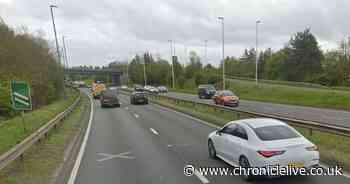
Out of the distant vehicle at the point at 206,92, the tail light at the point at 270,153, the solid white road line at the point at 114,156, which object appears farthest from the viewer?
the distant vehicle at the point at 206,92

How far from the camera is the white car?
7863 millimetres

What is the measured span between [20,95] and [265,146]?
10.0 meters

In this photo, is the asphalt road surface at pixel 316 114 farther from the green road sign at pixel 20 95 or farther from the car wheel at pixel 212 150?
the green road sign at pixel 20 95

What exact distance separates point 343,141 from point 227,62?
138 meters

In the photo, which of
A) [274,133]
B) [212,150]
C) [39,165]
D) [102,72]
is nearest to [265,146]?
[274,133]

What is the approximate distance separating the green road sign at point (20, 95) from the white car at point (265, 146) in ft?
27.2

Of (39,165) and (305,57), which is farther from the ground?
(305,57)

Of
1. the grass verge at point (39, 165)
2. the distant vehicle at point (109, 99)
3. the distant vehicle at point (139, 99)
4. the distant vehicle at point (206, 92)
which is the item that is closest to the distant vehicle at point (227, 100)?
the distant vehicle at point (139, 99)

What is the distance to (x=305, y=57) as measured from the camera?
8138cm

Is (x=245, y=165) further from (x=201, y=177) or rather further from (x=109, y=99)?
(x=109, y=99)

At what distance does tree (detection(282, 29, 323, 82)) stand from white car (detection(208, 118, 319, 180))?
2969 inches

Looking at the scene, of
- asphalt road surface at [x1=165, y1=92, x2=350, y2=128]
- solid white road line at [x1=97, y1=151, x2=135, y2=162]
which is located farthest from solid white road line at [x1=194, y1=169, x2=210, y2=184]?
asphalt road surface at [x1=165, y1=92, x2=350, y2=128]

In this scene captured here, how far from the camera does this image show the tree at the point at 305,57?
265 feet

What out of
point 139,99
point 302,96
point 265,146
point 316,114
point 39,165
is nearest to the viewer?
point 265,146
